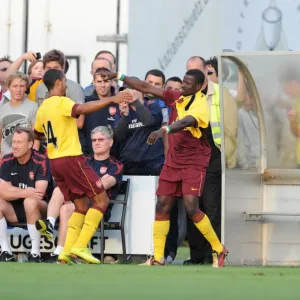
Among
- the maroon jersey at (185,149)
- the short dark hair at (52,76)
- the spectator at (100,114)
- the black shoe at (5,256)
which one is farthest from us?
the spectator at (100,114)

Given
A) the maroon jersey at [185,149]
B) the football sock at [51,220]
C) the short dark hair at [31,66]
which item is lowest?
the football sock at [51,220]

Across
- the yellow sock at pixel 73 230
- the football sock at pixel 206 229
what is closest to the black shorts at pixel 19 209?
the yellow sock at pixel 73 230

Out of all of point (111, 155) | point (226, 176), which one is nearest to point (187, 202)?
point (226, 176)

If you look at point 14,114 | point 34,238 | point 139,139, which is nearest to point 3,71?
point 14,114

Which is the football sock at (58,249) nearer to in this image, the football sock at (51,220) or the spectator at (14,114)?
the football sock at (51,220)

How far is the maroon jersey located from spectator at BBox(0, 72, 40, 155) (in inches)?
82.3

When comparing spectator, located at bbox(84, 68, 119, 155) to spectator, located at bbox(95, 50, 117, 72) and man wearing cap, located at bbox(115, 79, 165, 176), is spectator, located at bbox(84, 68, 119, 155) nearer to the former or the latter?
man wearing cap, located at bbox(115, 79, 165, 176)

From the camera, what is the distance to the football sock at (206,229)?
12.1m

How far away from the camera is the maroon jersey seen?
39.8ft

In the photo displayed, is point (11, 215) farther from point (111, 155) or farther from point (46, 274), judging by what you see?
point (46, 274)

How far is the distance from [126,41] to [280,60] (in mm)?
3025

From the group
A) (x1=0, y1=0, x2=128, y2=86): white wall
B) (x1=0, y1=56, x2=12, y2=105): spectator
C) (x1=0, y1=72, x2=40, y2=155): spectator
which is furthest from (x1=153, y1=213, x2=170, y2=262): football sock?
(x1=0, y1=0, x2=128, y2=86): white wall

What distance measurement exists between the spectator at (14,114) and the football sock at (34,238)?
116 cm

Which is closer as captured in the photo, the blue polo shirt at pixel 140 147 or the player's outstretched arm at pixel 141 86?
the player's outstretched arm at pixel 141 86
